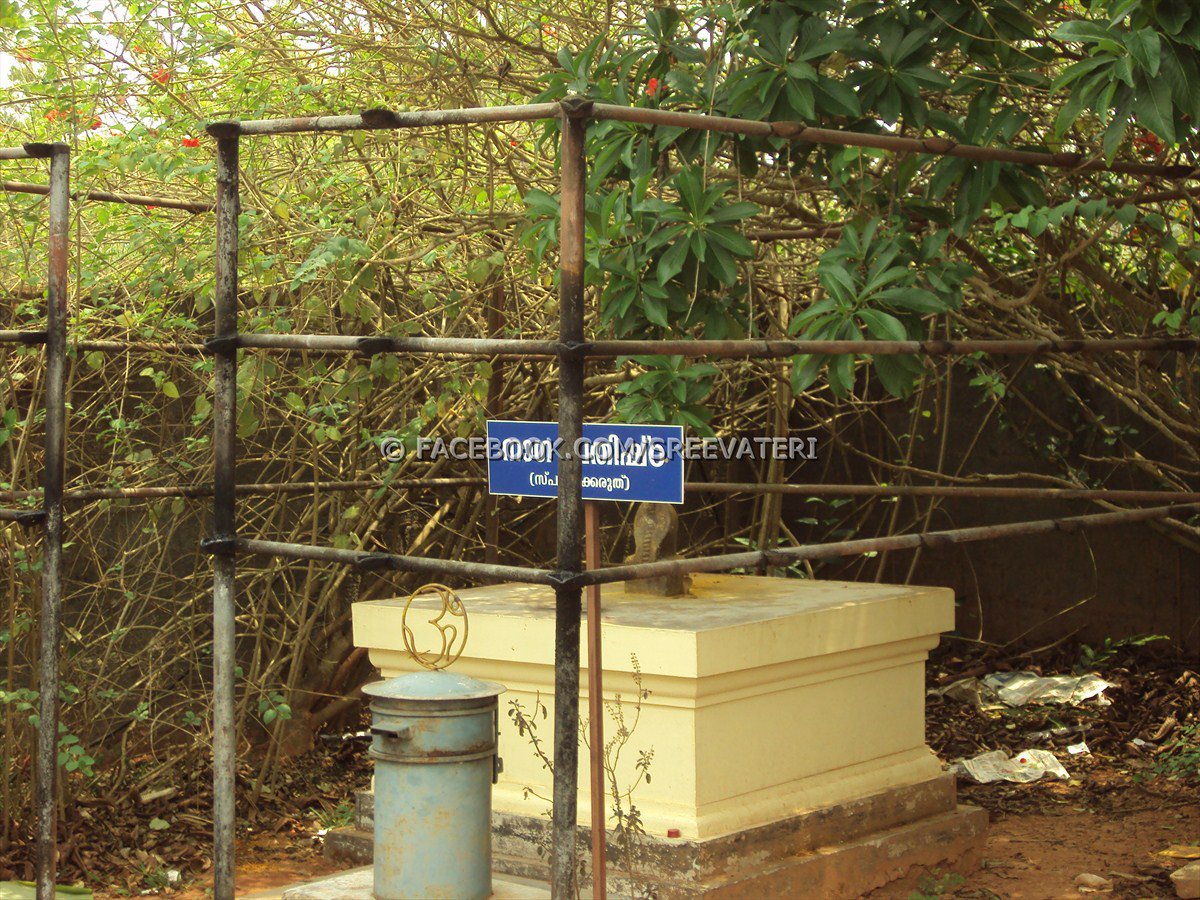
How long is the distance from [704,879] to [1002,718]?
10.6 ft

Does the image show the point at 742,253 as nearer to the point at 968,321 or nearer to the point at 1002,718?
the point at 968,321

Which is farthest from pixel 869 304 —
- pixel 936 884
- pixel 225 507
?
pixel 936 884

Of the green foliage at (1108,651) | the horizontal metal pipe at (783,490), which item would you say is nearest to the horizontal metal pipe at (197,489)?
the horizontal metal pipe at (783,490)

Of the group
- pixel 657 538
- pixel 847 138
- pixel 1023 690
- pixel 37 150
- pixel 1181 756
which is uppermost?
pixel 37 150

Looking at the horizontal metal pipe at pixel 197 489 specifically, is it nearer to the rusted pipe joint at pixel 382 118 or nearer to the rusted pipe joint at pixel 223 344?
the rusted pipe joint at pixel 223 344

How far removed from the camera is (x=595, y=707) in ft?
10.8

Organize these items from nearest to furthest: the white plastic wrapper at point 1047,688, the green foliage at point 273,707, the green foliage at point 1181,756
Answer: the green foliage at point 273,707 → the green foliage at point 1181,756 → the white plastic wrapper at point 1047,688

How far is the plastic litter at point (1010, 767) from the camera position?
6141 mm

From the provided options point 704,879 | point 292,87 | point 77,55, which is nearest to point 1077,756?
point 704,879

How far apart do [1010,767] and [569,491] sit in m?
3.88

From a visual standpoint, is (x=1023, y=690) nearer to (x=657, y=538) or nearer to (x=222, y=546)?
(x=657, y=538)

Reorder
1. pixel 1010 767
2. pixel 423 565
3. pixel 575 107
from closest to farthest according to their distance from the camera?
pixel 575 107 → pixel 423 565 → pixel 1010 767

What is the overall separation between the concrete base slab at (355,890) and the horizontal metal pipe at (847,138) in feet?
6.56

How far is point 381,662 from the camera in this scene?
16.0ft
